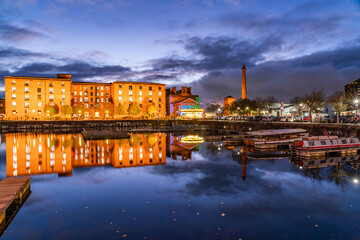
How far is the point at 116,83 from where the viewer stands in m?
103

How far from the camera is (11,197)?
43.6 feet

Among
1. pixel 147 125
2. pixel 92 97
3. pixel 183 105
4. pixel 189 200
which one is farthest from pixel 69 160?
pixel 183 105

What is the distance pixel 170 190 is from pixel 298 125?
38467 millimetres

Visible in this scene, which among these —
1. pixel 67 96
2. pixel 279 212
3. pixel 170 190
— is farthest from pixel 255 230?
pixel 67 96

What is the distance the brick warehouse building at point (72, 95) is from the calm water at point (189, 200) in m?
72.7

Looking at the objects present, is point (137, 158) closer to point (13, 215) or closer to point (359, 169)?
point (13, 215)

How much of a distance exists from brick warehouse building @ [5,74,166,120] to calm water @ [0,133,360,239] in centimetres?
7272

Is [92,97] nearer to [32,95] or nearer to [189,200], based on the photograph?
[32,95]

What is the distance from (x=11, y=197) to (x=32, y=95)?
90873mm

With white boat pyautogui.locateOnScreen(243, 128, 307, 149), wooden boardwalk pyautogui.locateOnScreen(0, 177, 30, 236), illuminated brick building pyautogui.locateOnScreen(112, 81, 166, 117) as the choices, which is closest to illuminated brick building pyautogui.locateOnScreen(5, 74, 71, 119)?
illuminated brick building pyautogui.locateOnScreen(112, 81, 166, 117)

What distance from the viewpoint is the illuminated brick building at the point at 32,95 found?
8838cm

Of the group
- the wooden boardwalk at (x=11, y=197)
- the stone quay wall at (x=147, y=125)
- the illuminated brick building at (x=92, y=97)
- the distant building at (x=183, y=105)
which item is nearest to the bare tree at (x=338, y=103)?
the stone quay wall at (x=147, y=125)

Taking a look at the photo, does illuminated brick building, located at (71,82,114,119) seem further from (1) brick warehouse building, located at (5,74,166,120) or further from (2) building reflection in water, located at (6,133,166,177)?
(2) building reflection in water, located at (6,133,166,177)

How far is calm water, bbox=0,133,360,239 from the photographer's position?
1123 cm
